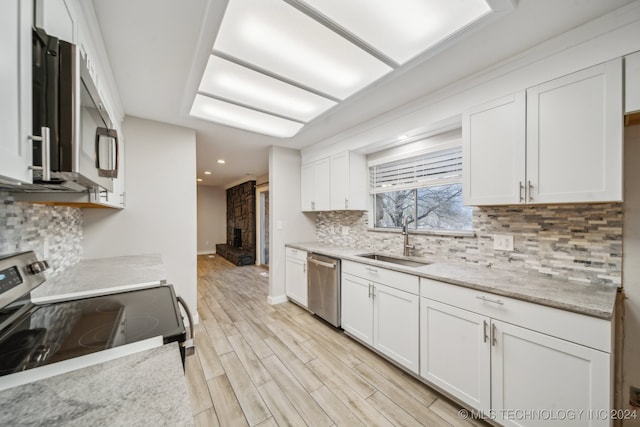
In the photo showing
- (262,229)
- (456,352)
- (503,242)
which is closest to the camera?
(456,352)

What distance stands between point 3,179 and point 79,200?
2.84 feet

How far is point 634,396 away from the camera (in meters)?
1.35

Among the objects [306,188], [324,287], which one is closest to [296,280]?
[324,287]

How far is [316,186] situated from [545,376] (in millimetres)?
2824

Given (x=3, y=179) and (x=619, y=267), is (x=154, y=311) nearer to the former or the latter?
(x=3, y=179)

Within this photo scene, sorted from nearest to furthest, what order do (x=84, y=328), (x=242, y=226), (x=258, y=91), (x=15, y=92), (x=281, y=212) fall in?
(x=15, y=92)
(x=84, y=328)
(x=258, y=91)
(x=281, y=212)
(x=242, y=226)

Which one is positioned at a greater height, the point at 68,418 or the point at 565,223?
the point at 565,223

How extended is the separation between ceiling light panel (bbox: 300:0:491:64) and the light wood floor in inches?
93.6

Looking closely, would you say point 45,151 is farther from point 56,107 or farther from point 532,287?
point 532,287

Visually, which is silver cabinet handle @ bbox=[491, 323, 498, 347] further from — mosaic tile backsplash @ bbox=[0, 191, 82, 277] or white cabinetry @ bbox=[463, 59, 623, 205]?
mosaic tile backsplash @ bbox=[0, 191, 82, 277]

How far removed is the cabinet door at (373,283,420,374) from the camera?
185 cm

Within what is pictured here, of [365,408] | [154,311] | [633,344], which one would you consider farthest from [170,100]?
[633,344]

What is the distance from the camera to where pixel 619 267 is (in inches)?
54.0

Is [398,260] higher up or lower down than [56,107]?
lower down
